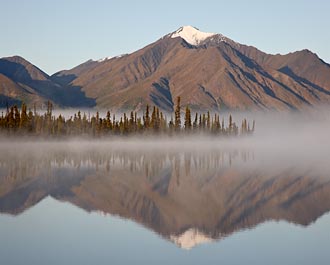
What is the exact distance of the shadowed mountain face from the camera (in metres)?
42.2

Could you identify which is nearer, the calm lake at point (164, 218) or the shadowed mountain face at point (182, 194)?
the calm lake at point (164, 218)

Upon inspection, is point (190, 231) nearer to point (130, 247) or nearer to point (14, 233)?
point (130, 247)

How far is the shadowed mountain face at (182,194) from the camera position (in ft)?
139

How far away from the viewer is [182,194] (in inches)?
2248

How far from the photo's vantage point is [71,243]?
34.0m

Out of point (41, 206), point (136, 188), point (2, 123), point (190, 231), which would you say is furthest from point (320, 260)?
point (2, 123)

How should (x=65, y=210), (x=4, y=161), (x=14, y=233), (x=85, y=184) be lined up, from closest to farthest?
(x=14, y=233)
(x=65, y=210)
(x=85, y=184)
(x=4, y=161)

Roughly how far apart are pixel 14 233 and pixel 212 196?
24.5 metres

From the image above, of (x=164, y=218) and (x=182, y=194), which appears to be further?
(x=182, y=194)

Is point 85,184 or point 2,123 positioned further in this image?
point 2,123

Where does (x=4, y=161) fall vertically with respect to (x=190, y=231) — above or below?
below

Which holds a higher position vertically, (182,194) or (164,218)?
(164,218)

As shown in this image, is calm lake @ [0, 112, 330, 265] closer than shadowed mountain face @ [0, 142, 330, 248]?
Yes

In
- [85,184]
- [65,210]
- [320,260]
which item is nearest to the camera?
[320,260]
